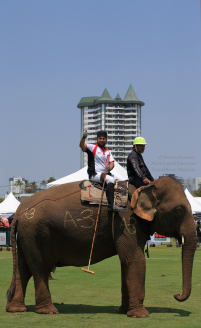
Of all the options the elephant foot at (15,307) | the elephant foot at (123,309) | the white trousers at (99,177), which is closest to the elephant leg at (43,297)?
the elephant foot at (15,307)

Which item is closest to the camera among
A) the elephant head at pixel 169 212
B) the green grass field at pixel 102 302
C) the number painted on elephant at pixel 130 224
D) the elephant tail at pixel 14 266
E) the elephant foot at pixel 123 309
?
the green grass field at pixel 102 302

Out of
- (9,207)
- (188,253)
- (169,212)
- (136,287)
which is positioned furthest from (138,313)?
(9,207)

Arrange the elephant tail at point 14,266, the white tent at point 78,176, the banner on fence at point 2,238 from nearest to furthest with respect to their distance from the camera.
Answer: the elephant tail at point 14,266, the banner on fence at point 2,238, the white tent at point 78,176

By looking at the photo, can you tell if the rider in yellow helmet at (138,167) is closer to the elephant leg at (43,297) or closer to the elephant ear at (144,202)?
the elephant ear at (144,202)

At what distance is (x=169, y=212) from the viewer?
28.8 feet

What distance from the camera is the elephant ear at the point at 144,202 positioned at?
344 inches

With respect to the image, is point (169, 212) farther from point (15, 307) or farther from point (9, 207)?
point (9, 207)

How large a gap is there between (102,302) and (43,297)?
1674 mm

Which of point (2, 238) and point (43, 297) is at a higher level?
point (43, 297)

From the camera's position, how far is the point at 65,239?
8.92 m

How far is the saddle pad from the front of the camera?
8836 mm

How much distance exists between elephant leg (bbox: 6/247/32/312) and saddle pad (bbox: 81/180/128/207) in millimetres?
1716

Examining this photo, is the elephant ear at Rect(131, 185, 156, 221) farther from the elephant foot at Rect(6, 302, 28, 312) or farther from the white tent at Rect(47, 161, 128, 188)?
the white tent at Rect(47, 161, 128, 188)

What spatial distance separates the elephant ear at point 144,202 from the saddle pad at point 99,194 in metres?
0.18
